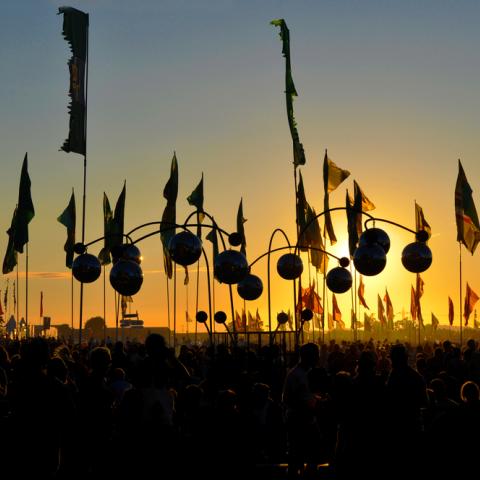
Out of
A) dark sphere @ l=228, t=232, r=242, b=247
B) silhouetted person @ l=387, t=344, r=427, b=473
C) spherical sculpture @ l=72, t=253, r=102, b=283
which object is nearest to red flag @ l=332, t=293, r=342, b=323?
dark sphere @ l=228, t=232, r=242, b=247

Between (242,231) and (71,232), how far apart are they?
7.18m

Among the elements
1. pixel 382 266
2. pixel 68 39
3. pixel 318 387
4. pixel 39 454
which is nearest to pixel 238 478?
pixel 39 454

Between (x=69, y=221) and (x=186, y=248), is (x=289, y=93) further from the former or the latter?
(x=69, y=221)

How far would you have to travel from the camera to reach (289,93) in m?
24.1

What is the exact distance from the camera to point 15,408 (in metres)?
7.85

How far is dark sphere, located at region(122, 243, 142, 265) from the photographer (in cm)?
1620

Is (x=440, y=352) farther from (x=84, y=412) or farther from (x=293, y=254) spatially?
(x=84, y=412)

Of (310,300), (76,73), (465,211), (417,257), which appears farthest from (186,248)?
(310,300)

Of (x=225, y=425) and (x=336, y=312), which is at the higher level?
(x=336, y=312)

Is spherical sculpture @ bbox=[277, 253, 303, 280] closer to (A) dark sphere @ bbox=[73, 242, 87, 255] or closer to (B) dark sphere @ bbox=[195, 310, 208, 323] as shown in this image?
(B) dark sphere @ bbox=[195, 310, 208, 323]

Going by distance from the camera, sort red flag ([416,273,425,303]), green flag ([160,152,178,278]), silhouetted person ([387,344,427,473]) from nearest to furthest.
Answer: silhouetted person ([387,344,427,473]) → green flag ([160,152,178,278]) → red flag ([416,273,425,303])

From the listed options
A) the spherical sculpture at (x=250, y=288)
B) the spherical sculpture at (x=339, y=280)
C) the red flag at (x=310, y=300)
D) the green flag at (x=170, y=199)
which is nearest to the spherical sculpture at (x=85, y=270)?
the spherical sculpture at (x=250, y=288)

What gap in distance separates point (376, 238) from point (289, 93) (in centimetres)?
912

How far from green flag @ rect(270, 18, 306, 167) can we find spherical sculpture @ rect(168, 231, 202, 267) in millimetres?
8826
